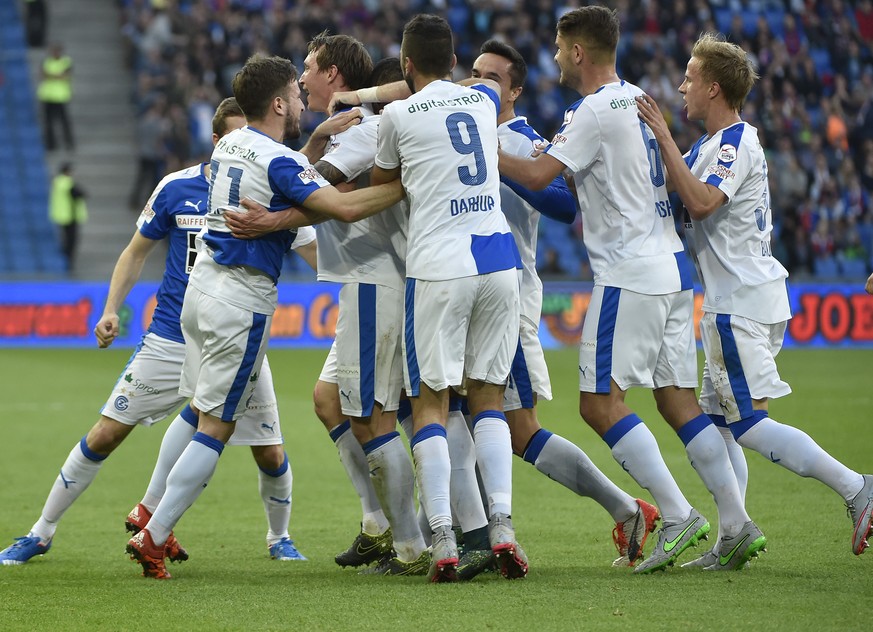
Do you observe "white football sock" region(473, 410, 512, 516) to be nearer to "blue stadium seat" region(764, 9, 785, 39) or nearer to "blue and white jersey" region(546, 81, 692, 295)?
"blue and white jersey" region(546, 81, 692, 295)

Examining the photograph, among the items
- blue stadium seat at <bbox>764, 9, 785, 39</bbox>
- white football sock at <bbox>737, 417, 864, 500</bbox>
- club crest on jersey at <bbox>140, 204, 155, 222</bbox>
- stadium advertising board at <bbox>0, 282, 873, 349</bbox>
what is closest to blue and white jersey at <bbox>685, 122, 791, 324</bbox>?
white football sock at <bbox>737, 417, 864, 500</bbox>

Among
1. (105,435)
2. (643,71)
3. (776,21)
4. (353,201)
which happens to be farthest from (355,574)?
(776,21)

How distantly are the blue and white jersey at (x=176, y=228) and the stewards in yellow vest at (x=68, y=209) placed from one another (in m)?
16.1

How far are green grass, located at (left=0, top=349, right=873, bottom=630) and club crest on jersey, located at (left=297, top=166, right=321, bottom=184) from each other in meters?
1.80

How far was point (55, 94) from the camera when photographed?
23781 mm

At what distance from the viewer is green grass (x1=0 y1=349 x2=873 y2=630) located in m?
4.70

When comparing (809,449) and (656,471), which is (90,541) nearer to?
(656,471)

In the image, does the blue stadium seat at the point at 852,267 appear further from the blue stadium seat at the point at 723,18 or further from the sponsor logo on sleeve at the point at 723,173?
the sponsor logo on sleeve at the point at 723,173

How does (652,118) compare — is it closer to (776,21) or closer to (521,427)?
(521,427)

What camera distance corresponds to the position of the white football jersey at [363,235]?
573 centimetres

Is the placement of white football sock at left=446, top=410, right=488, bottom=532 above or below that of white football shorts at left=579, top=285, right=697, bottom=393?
below

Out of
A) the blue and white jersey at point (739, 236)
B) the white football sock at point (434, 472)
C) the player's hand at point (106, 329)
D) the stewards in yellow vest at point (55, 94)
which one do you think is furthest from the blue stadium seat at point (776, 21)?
the white football sock at point (434, 472)

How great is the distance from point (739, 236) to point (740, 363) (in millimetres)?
621

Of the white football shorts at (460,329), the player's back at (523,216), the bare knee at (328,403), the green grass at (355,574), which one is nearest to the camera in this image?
the green grass at (355,574)
